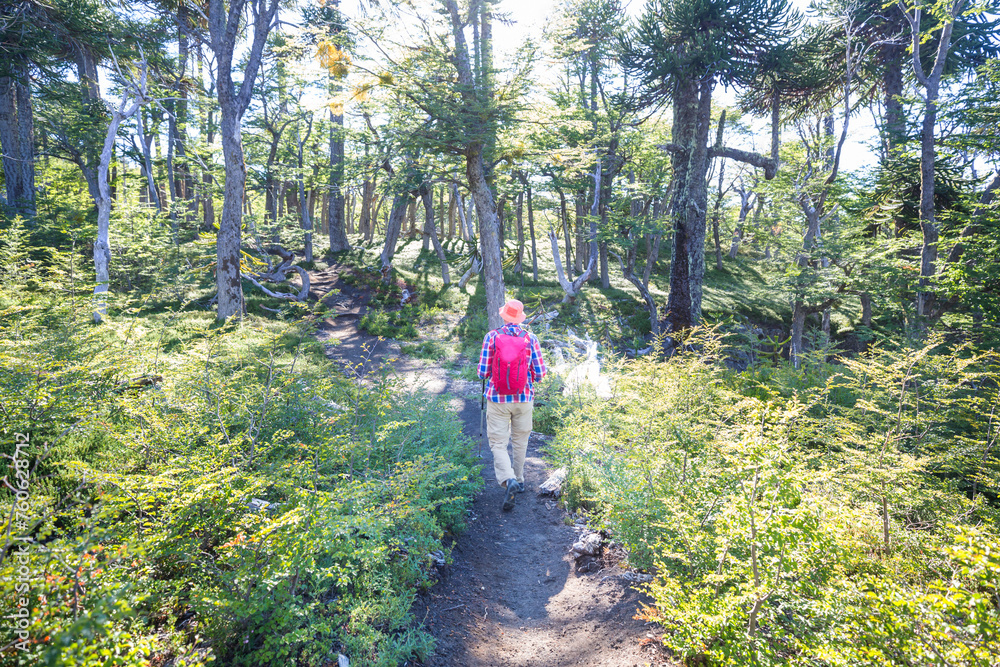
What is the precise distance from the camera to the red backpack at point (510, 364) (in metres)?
4.82

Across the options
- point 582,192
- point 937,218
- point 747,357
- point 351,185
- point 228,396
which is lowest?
point 747,357

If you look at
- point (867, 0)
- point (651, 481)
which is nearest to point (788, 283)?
point (867, 0)

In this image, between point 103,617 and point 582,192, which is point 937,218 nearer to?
point 582,192

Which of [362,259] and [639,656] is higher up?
[362,259]

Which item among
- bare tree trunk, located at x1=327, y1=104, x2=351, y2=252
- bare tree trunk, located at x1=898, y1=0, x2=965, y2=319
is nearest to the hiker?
bare tree trunk, located at x1=898, y1=0, x2=965, y2=319

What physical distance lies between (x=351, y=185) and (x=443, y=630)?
39.6ft

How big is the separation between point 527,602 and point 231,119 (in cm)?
1275

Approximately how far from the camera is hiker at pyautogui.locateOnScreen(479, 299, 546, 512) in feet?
15.9

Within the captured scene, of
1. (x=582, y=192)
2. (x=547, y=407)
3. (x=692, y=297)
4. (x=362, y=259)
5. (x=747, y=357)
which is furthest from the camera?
(x=362, y=259)

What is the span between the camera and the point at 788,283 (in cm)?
1270

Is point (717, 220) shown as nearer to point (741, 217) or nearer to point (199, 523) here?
point (741, 217)

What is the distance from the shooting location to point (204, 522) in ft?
7.96

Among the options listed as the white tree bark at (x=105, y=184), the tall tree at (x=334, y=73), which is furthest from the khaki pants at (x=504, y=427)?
the white tree bark at (x=105, y=184)

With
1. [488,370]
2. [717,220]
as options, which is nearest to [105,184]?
[488,370]
